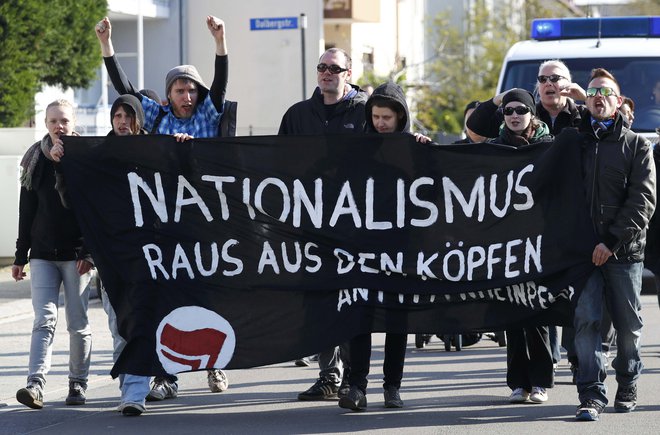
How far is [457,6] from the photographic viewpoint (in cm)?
4938

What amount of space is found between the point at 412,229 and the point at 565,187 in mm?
949

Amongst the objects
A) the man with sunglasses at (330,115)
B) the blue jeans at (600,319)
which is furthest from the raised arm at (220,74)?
the blue jeans at (600,319)

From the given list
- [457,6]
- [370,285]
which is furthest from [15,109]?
[457,6]

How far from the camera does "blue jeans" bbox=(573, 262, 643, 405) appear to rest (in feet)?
24.9

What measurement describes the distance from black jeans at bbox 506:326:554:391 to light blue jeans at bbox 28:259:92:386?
273cm

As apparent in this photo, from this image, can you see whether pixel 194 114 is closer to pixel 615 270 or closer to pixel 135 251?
pixel 135 251

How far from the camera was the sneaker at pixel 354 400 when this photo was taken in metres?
7.84

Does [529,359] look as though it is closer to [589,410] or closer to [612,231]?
[589,410]

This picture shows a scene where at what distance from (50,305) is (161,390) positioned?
943 millimetres

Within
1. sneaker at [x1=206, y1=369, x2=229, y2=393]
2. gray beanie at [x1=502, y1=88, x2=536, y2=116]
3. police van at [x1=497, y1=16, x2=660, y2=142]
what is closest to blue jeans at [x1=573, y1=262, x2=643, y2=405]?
gray beanie at [x1=502, y1=88, x2=536, y2=116]

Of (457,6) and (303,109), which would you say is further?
A: (457,6)

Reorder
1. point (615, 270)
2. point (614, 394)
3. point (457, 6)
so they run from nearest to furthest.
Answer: point (615, 270), point (614, 394), point (457, 6)

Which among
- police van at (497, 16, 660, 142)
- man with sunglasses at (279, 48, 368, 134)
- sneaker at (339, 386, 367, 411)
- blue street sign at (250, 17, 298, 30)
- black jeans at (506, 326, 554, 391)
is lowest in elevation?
sneaker at (339, 386, 367, 411)

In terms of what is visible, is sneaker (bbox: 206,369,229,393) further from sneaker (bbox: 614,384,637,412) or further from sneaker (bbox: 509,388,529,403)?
sneaker (bbox: 614,384,637,412)
